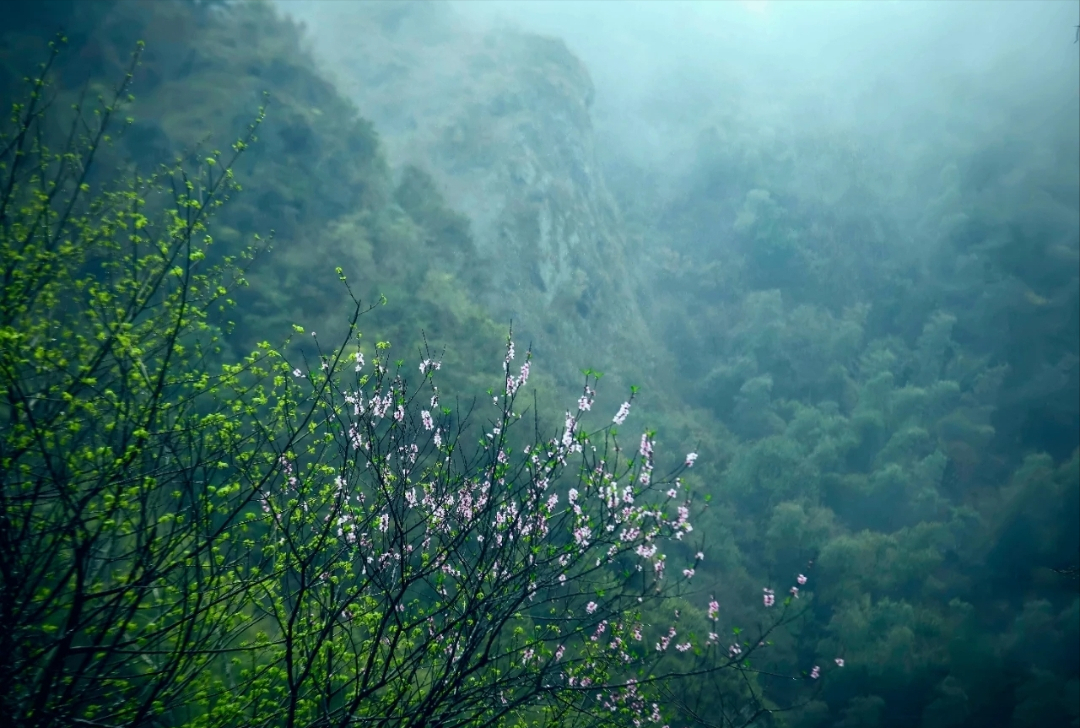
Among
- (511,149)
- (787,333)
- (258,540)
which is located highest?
(511,149)

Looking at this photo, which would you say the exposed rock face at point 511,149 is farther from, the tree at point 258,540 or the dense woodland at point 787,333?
the tree at point 258,540

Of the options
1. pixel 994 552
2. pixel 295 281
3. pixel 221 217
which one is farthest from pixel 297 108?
pixel 994 552

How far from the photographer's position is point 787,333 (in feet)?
112

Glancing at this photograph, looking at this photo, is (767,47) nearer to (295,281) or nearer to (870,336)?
(870,336)

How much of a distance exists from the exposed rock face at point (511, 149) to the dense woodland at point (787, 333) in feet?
3.92

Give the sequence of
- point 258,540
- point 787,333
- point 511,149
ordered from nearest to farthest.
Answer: point 258,540
point 787,333
point 511,149

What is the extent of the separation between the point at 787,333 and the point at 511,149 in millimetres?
18367

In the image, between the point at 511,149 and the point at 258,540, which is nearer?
the point at 258,540

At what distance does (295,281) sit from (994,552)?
25609 mm

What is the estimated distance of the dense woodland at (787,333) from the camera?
16875 millimetres

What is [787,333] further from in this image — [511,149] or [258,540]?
[258,540]

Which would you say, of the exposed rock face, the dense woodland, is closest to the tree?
the dense woodland

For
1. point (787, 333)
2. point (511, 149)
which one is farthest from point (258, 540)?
point (787, 333)

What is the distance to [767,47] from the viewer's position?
62.5 meters
